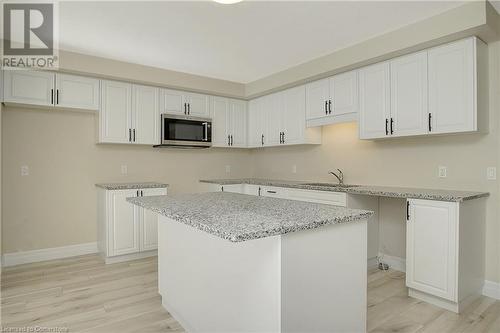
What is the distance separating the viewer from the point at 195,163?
4.91m

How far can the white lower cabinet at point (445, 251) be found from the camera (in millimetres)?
2412

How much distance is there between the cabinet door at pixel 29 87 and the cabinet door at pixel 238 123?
2472 mm

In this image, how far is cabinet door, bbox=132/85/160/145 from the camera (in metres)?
4.05

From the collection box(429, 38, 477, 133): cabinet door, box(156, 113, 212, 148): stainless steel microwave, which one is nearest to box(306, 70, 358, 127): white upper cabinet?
box(429, 38, 477, 133): cabinet door

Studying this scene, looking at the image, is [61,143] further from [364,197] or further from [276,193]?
[364,197]

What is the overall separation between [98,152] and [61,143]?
1.42ft

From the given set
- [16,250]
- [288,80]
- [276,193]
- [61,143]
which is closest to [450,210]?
[276,193]

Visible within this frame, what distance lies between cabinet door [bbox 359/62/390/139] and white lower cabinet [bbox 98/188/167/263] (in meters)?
2.59

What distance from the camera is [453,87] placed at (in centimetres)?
265

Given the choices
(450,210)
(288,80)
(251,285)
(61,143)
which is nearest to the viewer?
(251,285)

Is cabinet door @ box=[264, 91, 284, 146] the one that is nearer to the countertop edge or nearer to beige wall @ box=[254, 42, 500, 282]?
beige wall @ box=[254, 42, 500, 282]

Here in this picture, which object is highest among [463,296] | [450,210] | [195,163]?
[195,163]

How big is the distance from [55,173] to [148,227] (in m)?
1.33

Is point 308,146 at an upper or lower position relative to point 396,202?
upper
